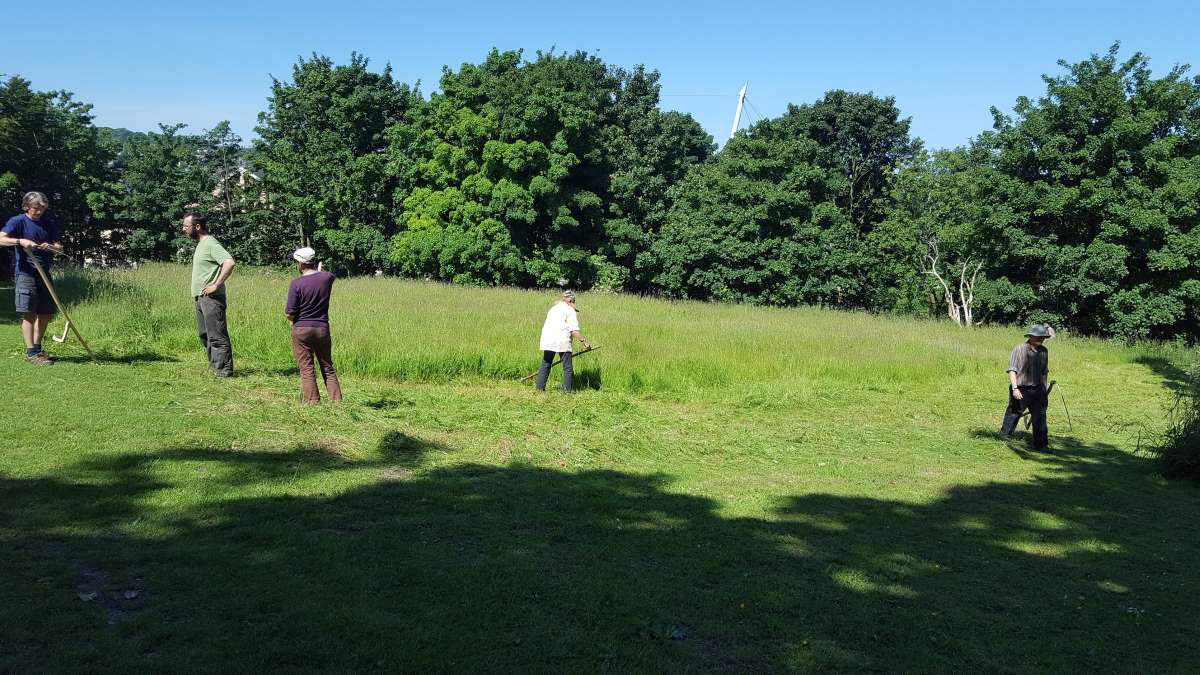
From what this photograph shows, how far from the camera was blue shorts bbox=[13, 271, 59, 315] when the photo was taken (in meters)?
9.34

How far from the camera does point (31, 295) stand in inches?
369

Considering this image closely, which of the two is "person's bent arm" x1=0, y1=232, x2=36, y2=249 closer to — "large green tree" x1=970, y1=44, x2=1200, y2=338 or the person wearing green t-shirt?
the person wearing green t-shirt

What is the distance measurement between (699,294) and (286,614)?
3619 cm

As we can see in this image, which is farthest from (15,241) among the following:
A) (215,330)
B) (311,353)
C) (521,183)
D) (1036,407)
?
(521,183)

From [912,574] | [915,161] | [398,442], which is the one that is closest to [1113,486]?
[912,574]

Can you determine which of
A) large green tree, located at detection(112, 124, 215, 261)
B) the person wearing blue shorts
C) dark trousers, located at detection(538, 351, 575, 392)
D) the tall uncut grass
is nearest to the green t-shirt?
the person wearing blue shorts

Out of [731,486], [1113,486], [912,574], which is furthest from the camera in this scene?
[1113,486]

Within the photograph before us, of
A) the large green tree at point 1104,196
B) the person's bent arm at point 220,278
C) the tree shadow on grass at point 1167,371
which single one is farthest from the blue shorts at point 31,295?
the large green tree at point 1104,196

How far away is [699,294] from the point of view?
39469mm

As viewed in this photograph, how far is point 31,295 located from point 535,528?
732 centimetres

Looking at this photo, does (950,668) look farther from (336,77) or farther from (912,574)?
(336,77)

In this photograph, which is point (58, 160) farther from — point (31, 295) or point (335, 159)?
point (31, 295)

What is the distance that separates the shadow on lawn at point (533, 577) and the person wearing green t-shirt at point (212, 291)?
3.33 m

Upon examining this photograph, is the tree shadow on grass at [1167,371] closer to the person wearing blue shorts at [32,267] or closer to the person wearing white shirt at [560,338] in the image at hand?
the person wearing white shirt at [560,338]
